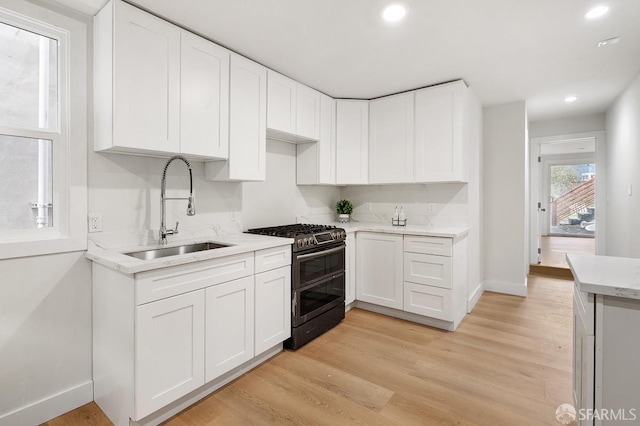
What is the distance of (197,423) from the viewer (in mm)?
1813

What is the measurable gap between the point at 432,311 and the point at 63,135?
3227mm

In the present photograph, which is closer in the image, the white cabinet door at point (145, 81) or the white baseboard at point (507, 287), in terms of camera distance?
the white cabinet door at point (145, 81)

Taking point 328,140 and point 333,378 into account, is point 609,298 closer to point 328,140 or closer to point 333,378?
point 333,378

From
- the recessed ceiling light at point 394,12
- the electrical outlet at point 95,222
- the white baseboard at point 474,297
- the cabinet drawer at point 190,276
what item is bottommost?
the white baseboard at point 474,297

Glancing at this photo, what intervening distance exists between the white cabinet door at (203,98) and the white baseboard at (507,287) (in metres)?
3.75

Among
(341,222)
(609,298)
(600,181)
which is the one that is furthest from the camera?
(600,181)

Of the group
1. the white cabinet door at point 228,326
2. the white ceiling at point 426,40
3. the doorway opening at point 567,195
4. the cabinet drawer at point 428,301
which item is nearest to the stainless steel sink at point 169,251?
the white cabinet door at point 228,326

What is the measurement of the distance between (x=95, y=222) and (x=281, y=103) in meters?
1.81

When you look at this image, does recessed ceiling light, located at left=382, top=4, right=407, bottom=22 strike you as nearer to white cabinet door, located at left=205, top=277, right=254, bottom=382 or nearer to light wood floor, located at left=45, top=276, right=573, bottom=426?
white cabinet door, located at left=205, top=277, right=254, bottom=382

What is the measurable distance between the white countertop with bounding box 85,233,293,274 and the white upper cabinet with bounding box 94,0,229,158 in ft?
2.13

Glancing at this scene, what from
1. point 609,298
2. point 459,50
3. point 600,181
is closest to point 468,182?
point 459,50

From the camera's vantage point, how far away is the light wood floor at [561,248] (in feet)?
18.5

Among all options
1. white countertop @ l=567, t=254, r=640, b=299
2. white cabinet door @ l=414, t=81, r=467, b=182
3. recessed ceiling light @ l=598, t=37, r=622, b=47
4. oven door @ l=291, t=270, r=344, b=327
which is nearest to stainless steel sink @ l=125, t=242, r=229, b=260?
oven door @ l=291, t=270, r=344, b=327

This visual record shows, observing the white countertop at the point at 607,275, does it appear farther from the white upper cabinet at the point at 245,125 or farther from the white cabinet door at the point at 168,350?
the white upper cabinet at the point at 245,125
